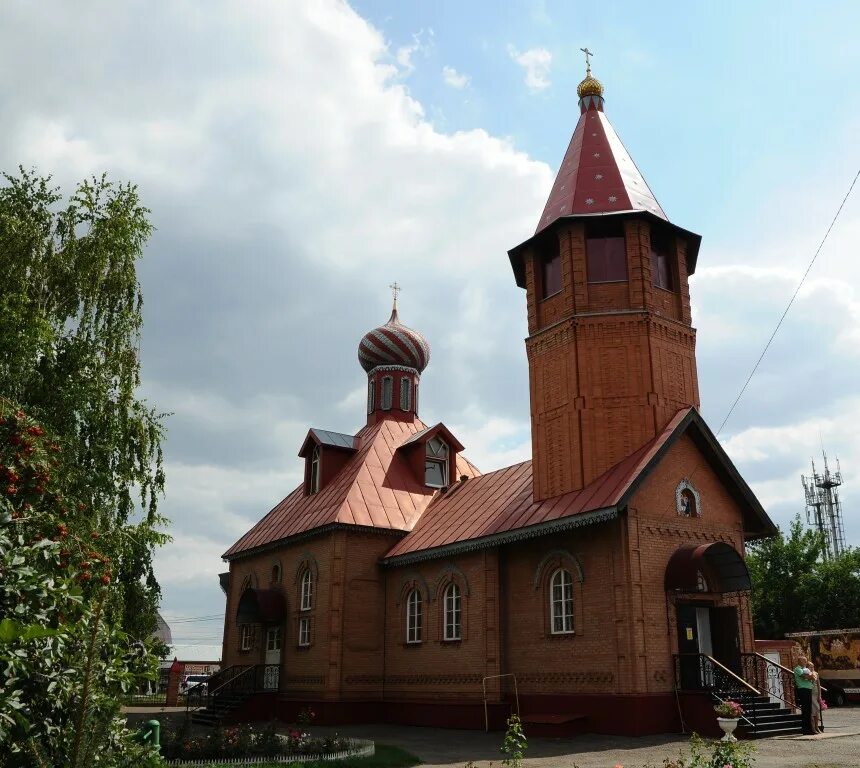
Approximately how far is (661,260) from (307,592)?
12.7 m

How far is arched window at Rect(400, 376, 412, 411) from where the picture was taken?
27828 millimetres

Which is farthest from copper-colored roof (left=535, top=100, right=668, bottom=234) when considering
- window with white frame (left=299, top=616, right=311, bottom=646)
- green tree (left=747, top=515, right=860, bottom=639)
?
green tree (left=747, top=515, right=860, bottom=639)

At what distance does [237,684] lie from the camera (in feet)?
75.7

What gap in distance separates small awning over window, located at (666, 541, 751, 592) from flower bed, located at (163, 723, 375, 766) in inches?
257

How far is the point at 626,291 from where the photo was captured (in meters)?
18.8

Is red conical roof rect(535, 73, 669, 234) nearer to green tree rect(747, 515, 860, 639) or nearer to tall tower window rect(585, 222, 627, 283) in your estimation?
tall tower window rect(585, 222, 627, 283)

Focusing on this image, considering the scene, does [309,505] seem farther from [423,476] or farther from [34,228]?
[34,228]

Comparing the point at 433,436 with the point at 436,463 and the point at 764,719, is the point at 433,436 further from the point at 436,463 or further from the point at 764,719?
the point at 764,719

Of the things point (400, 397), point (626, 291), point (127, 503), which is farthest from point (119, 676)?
point (400, 397)

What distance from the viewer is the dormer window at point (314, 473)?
83.3ft

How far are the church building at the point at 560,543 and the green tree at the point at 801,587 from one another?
19.6m

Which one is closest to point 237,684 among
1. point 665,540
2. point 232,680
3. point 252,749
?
point 232,680

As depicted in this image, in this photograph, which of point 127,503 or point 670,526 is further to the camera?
point 670,526

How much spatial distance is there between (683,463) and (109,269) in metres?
11.8
